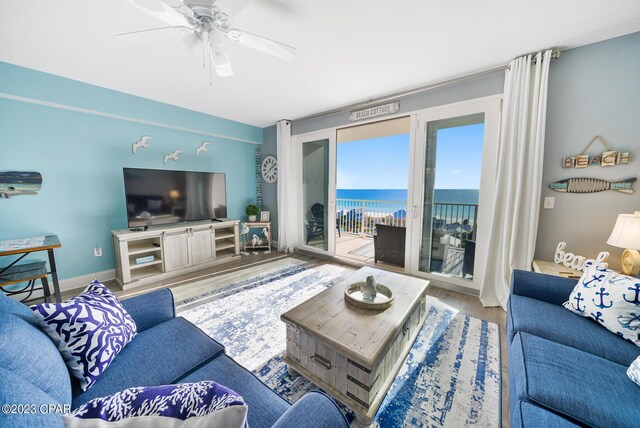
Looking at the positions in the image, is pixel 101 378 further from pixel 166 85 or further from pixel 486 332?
pixel 166 85

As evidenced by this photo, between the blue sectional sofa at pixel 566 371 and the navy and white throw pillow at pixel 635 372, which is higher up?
the navy and white throw pillow at pixel 635 372

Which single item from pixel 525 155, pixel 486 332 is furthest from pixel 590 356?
pixel 525 155

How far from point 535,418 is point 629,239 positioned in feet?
5.57

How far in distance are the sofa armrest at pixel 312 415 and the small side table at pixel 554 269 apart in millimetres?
2321

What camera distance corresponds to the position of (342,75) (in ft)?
8.47

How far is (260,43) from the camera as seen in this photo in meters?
1.68

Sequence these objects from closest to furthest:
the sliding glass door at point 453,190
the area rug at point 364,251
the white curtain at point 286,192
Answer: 1. the sliding glass door at point 453,190
2. the white curtain at point 286,192
3. the area rug at point 364,251

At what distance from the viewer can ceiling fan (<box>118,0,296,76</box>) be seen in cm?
134

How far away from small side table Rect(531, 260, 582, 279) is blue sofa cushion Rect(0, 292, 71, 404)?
3.14m

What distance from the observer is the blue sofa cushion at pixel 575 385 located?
0.86 metres

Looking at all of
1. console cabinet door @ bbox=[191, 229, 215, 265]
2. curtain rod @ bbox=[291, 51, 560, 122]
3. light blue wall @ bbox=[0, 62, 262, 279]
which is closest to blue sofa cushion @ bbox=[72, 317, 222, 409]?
console cabinet door @ bbox=[191, 229, 215, 265]

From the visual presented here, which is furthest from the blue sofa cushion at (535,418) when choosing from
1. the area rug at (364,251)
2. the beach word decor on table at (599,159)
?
the area rug at (364,251)

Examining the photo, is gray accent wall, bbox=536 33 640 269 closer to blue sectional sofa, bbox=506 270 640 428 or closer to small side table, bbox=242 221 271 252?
blue sectional sofa, bbox=506 270 640 428

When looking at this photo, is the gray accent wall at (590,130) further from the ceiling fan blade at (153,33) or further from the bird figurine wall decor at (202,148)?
the bird figurine wall decor at (202,148)
